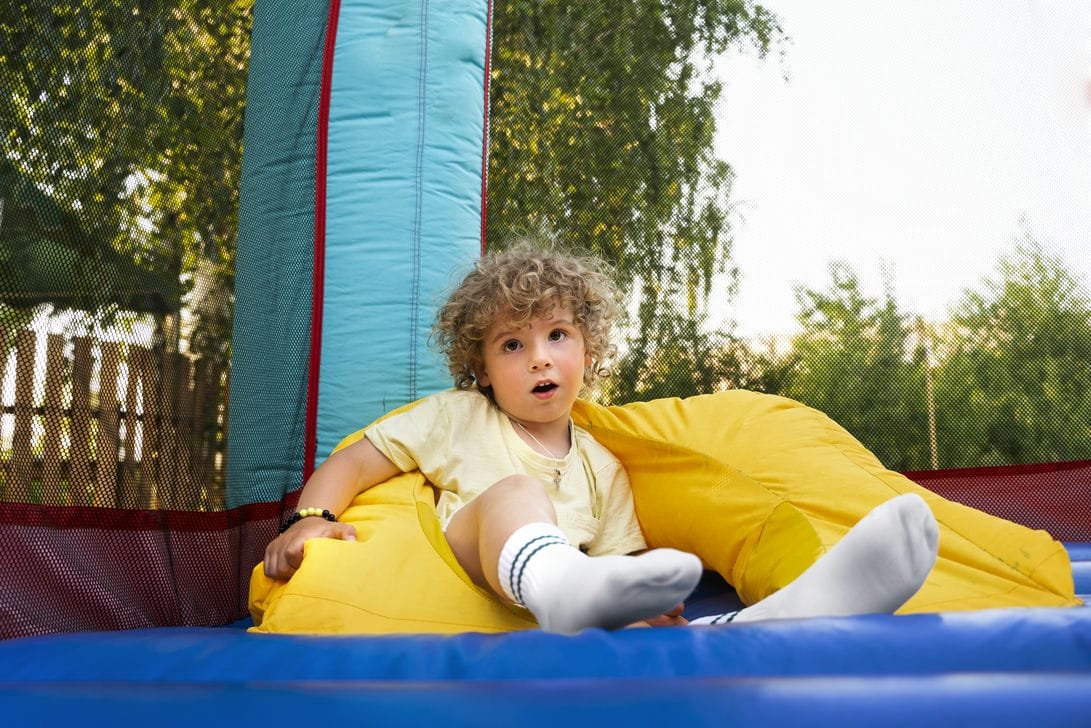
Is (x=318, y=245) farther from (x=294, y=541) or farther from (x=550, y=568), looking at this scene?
(x=550, y=568)

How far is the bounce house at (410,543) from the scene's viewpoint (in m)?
0.65

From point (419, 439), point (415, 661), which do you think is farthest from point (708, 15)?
point (415, 661)

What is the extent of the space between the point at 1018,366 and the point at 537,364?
0.99m

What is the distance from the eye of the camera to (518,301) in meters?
1.46

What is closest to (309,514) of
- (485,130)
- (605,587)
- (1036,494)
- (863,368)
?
(605,587)

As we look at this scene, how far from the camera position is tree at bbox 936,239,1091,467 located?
6.00ft

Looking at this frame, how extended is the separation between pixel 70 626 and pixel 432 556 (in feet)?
1.47

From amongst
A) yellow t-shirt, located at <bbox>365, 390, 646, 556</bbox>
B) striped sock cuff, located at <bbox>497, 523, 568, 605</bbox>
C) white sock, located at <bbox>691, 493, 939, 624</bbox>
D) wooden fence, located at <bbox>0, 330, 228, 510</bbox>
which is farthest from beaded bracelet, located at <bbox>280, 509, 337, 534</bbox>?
white sock, located at <bbox>691, 493, 939, 624</bbox>

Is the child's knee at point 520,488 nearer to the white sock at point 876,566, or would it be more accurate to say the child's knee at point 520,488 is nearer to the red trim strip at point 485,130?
the white sock at point 876,566

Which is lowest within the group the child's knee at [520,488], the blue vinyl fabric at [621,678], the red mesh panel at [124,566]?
the red mesh panel at [124,566]

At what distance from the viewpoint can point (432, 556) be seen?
3.90ft

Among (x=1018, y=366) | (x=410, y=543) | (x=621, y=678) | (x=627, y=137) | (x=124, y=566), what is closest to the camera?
(x=621, y=678)

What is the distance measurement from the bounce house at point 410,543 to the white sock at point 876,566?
0.06 m

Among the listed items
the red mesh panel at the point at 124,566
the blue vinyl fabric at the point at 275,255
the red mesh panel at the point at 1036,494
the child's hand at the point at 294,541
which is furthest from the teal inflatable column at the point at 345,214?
the red mesh panel at the point at 1036,494
